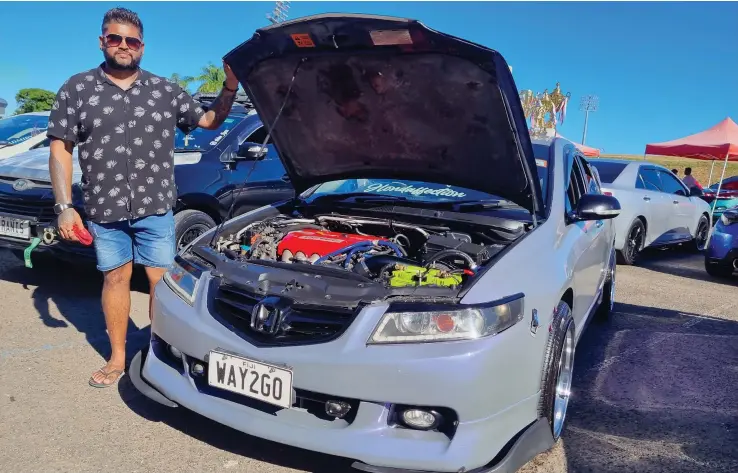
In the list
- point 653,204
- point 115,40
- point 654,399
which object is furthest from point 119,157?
point 653,204

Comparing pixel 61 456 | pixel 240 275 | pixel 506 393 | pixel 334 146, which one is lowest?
pixel 61 456

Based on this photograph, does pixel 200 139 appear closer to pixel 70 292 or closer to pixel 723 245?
pixel 70 292

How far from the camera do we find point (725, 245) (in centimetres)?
734

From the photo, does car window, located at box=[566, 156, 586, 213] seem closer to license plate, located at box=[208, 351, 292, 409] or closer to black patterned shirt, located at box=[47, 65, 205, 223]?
license plate, located at box=[208, 351, 292, 409]

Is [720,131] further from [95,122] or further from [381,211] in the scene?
[95,122]

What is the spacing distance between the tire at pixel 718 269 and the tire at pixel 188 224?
6.03 m

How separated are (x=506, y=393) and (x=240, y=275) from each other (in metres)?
1.24

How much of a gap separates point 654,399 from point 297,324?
7.73 ft

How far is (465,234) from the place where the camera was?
10.9 ft

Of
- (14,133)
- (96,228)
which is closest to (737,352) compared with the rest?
(96,228)

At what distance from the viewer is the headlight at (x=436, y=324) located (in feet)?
7.59

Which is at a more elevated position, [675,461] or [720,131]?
[720,131]

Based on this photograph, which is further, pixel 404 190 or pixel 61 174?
pixel 404 190

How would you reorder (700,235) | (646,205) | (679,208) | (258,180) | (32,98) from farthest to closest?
(32,98), (700,235), (679,208), (646,205), (258,180)
